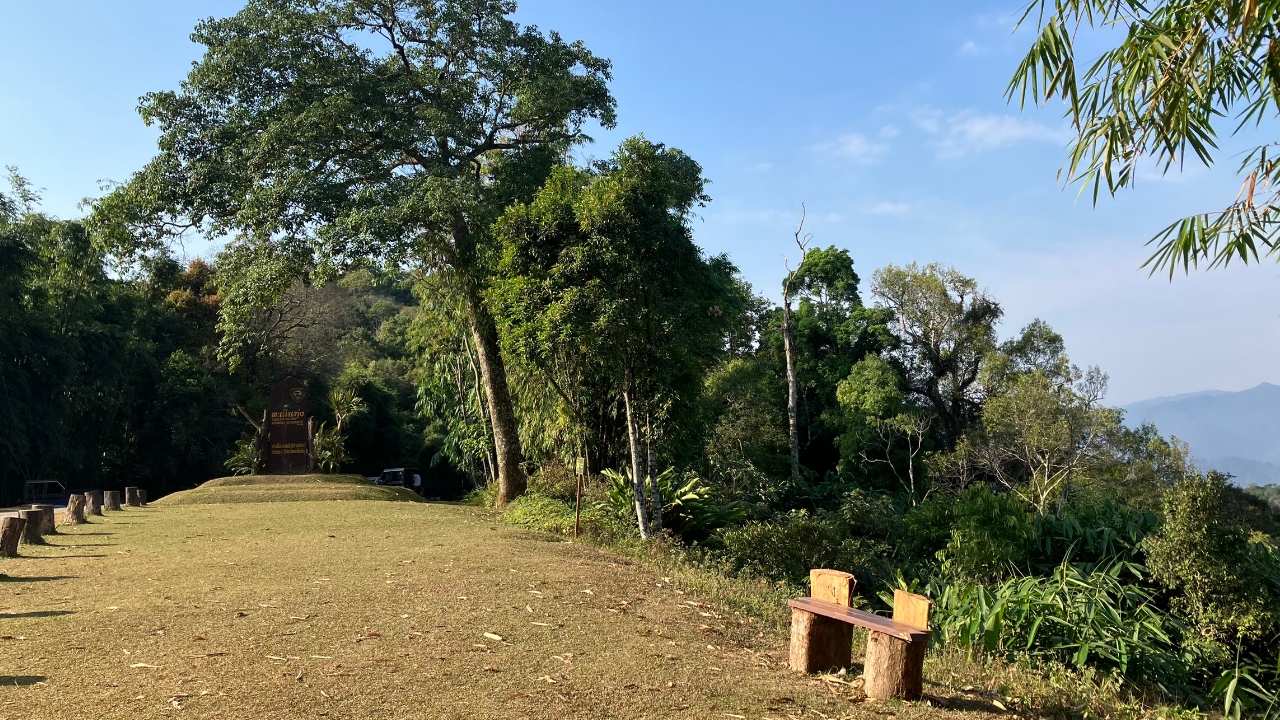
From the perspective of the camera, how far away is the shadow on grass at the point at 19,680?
160 inches

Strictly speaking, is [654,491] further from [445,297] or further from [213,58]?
[213,58]

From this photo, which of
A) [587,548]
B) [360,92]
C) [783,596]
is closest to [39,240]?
[360,92]

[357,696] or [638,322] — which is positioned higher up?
[638,322]

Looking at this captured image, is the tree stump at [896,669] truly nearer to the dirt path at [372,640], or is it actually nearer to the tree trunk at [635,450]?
the dirt path at [372,640]

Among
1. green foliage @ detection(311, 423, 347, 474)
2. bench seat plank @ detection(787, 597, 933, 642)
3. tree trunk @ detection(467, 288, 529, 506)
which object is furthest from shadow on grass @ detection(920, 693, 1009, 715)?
green foliage @ detection(311, 423, 347, 474)

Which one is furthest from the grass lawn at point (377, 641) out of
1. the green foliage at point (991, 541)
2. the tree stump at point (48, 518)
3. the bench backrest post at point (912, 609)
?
the green foliage at point (991, 541)

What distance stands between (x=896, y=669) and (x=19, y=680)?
4.58m

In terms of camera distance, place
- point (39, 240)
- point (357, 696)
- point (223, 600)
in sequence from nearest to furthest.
→ point (357, 696)
point (223, 600)
point (39, 240)

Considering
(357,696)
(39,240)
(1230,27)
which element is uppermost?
(39,240)

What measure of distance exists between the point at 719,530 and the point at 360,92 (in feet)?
31.8

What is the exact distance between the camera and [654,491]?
404 inches

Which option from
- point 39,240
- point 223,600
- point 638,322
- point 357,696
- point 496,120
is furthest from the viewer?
point 39,240

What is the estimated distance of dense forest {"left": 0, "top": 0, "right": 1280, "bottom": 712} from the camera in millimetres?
7117

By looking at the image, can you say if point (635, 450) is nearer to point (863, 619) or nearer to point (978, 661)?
point (978, 661)
